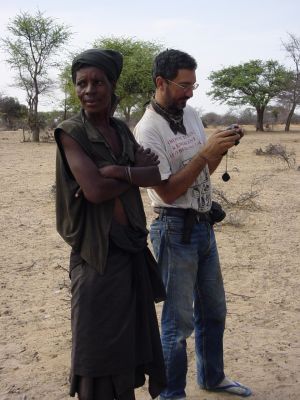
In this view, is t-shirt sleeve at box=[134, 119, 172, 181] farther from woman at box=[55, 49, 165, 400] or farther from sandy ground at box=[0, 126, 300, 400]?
sandy ground at box=[0, 126, 300, 400]

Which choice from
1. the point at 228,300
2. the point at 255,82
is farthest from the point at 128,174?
the point at 255,82

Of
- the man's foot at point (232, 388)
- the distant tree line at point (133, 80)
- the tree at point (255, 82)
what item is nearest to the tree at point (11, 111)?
the distant tree line at point (133, 80)

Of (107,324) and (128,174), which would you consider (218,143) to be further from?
(107,324)

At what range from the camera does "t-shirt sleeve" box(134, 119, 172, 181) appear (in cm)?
205

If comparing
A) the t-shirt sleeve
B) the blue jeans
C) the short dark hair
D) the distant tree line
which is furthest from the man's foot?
the distant tree line

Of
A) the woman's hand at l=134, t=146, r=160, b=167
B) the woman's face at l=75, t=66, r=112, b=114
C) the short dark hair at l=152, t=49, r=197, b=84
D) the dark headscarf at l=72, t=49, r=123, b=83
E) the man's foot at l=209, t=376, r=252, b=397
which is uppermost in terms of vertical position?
the short dark hair at l=152, t=49, r=197, b=84

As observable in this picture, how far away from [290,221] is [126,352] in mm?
4713

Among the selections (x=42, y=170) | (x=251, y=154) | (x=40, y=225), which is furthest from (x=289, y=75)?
(x=40, y=225)

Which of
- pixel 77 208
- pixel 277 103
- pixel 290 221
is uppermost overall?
pixel 277 103

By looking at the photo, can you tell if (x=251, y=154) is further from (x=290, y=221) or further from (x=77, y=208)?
(x=77, y=208)

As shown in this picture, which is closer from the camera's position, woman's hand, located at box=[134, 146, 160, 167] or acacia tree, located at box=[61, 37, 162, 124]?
woman's hand, located at box=[134, 146, 160, 167]

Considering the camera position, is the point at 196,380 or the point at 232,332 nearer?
the point at 196,380

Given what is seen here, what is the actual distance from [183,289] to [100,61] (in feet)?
3.36

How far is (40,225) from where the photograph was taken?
6.01 m
